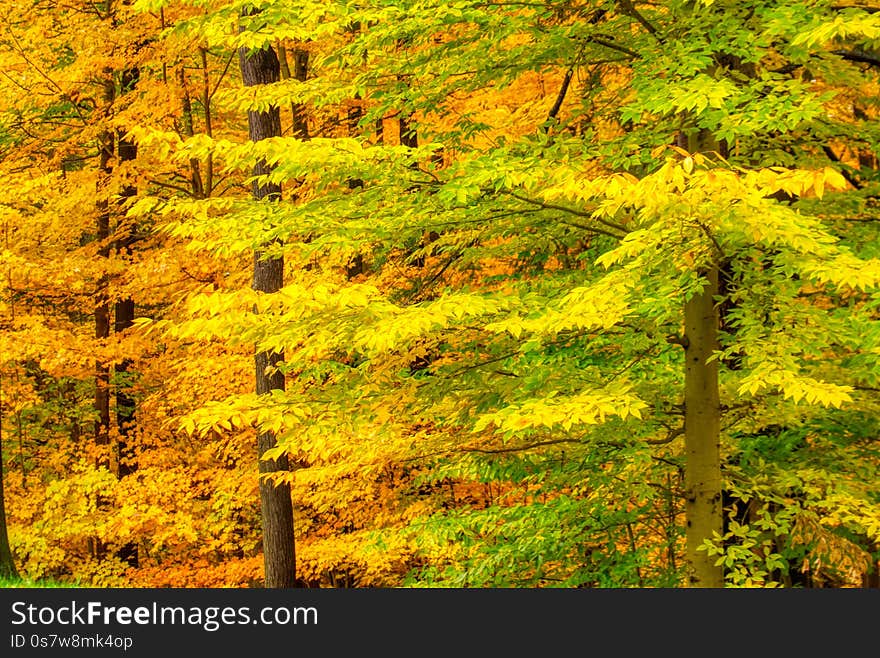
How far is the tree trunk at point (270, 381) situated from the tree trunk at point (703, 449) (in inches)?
214

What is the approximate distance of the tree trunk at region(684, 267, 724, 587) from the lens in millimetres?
6867

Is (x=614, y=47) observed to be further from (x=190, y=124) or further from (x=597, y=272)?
(x=190, y=124)

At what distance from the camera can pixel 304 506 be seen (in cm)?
1603

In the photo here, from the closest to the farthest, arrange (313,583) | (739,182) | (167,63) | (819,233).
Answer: (739,182) → (819,233) → (167,63) → (313,583)

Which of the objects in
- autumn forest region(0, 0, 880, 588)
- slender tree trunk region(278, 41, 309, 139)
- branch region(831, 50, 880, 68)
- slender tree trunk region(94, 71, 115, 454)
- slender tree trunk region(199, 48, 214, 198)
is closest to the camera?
autumn forest region(0, 0, 880, 588)

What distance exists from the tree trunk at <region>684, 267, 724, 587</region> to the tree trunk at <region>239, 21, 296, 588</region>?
5.43m

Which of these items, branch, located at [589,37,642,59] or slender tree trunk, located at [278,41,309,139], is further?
slender tree trunk, located at [278,41,309,139]

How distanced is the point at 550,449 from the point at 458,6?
361cm

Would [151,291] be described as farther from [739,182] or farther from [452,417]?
[739,182]

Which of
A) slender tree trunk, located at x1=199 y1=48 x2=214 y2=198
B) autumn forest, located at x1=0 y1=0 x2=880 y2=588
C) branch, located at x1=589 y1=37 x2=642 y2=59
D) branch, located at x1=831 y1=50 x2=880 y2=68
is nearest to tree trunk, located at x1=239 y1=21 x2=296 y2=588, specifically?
autumn forest, located at x1=0 y1=0 x2=880 y2=588

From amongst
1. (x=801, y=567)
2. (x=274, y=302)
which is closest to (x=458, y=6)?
(x=274, y=302)

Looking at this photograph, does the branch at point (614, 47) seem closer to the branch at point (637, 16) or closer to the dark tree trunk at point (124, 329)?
the branch at point (637, 16)

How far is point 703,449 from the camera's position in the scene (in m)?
6.93

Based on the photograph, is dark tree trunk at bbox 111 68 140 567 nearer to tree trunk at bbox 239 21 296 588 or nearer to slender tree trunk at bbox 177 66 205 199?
slender tree trunk at bbox 177 66 205 199
